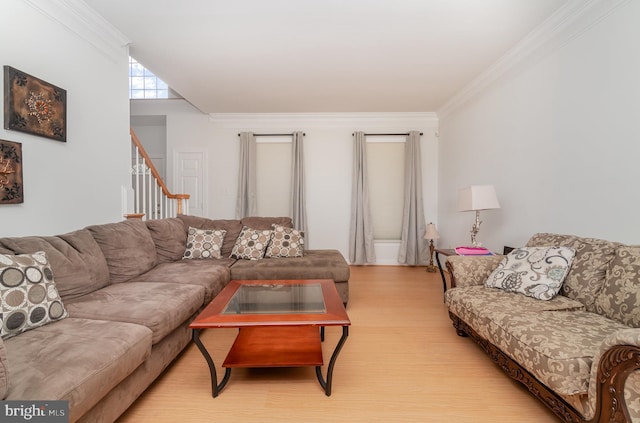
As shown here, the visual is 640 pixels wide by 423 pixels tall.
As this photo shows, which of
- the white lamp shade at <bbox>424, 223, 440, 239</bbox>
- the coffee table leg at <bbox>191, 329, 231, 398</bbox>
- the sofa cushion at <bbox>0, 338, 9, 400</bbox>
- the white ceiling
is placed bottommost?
the coffee table leg at <bbox>191, 329, 231, 398</bbox>

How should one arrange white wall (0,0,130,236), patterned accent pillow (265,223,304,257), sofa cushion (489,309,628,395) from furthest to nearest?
patterned accent pillow (265,223,304,257) < white wall (0,0,130,236) < sofa cushion (489,309,628,395)

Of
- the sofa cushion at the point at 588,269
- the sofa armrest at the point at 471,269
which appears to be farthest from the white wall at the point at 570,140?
the sofa armrest at the point at 471,269

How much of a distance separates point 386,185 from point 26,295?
16.1 feet

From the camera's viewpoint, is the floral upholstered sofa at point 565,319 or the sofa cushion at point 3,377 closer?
the sofa cushion at point 3,377

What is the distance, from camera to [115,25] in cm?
280

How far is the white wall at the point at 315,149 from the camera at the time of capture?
17.9 ft

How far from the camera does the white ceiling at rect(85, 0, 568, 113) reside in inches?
98.8

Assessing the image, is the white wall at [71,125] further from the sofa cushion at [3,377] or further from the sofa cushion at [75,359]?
the sofa cushion at [3,377]

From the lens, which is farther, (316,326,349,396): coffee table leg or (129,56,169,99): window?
(129,56,169,99): window

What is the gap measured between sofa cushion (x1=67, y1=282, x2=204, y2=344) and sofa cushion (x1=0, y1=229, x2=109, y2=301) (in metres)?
0.08

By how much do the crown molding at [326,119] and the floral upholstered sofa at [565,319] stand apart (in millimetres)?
3446

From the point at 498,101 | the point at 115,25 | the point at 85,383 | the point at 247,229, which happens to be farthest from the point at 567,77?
the point at 115,25

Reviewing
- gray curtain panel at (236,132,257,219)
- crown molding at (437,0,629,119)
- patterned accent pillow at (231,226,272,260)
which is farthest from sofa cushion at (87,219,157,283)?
crown molding at (437,0,629,119)

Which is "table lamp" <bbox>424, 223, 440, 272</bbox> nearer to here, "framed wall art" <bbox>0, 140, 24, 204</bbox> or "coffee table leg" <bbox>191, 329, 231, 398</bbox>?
"coffee table leg" <bbox>191, 329, 231, 398</bbox>
